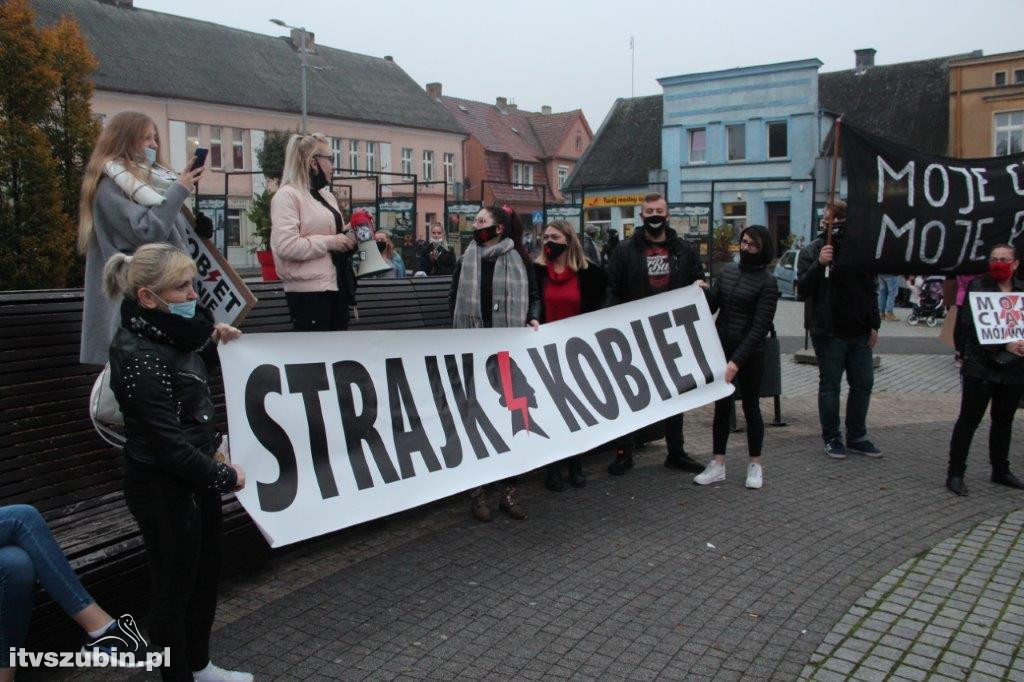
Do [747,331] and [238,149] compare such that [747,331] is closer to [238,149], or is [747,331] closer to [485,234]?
[485,234]

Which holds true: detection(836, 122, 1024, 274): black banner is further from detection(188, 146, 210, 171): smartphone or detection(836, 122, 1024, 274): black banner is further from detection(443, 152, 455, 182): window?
detection(443, 152, 455, 182): window

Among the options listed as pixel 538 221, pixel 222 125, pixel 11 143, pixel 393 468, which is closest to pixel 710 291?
pixel 393 468

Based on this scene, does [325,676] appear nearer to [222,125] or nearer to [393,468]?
[393,468]

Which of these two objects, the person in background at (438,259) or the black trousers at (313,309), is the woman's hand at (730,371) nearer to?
the black trousers at (313,309)

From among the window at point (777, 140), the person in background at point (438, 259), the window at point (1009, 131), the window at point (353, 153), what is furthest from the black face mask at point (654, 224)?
the window at point (353, 153)

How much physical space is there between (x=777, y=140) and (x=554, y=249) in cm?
4052

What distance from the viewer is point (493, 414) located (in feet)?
A: 19.7

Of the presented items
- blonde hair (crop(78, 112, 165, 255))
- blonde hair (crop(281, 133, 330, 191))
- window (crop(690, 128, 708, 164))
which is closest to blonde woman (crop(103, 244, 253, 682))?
blonde hair (crop(78, 112, 165, 255))

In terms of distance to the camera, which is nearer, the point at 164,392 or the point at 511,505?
the point at 164,392

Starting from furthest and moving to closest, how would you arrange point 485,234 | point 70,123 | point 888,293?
point 888,293
point 70,123
point 485,234

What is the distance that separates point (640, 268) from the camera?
7.56 m

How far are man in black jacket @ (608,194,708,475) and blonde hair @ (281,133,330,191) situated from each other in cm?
275

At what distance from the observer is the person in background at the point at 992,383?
23.1ft

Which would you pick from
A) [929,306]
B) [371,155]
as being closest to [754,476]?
[929,306]
